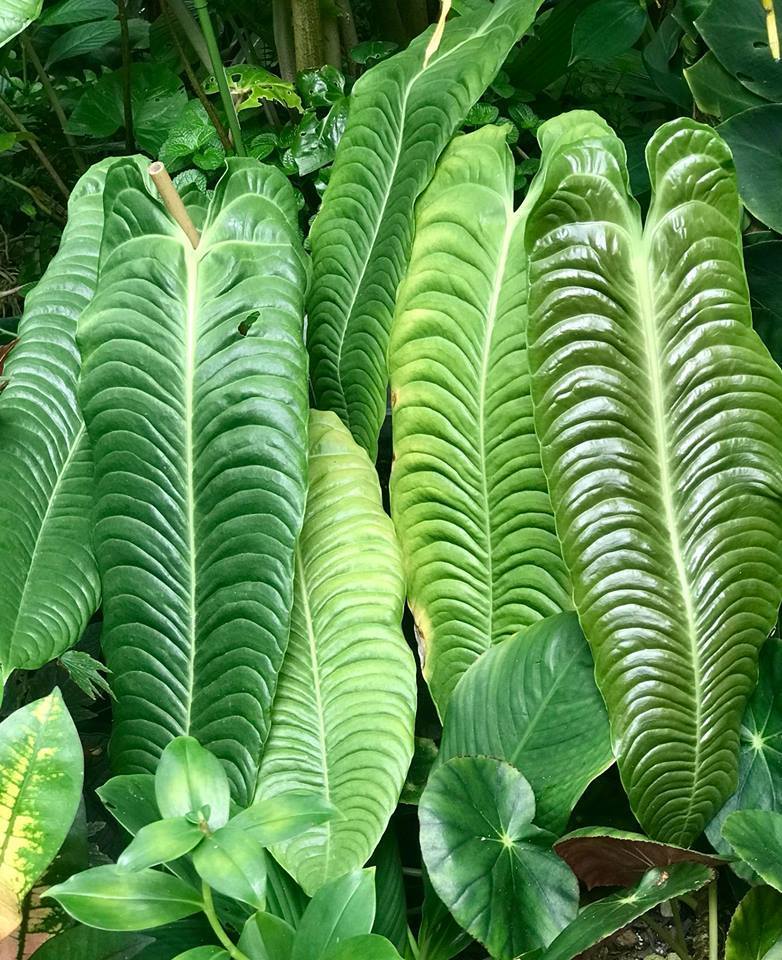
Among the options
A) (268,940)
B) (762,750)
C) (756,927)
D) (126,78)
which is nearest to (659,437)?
(762,750)

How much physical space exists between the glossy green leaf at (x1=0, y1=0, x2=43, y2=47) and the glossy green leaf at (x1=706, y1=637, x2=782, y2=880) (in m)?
0.98

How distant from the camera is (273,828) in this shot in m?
0.62

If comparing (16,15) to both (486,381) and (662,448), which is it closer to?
(486,381)

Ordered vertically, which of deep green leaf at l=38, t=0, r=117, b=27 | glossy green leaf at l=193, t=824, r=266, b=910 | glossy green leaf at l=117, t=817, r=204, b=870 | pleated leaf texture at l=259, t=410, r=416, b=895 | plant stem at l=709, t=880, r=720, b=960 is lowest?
plant stem at l=709, t=880, r=720, b=960

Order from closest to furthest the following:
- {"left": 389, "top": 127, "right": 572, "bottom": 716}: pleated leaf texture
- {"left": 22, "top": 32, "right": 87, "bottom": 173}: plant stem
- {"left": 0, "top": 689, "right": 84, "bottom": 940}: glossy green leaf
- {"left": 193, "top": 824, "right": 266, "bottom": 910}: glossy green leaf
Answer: {"left": 193, "top": 824, "right": 266, "bottom": 910}: glossy green leaf
{"left": 0, "top": 689, "right": 84, "bottom": 940}: glossy green leaf
{"left": 389, "top": 127, "right": 572, "bottom": 716}: pleated leaf texture
{"left": 22, "top": 32, "right": 87, "bottom": 173}: plant stem

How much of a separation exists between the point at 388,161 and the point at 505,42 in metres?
0.18

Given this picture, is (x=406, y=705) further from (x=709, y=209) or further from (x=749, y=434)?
→ (x=709, y=209)

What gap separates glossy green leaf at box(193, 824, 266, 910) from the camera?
575 mm

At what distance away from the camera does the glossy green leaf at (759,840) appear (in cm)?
73

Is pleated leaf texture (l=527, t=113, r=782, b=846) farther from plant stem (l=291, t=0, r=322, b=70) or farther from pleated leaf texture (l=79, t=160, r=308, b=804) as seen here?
plant stem (l=291, t=0, r=322, b=70)

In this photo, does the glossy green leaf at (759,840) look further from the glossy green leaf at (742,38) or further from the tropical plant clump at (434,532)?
the glossy green leaf at (742,38)

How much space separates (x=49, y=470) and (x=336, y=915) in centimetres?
60

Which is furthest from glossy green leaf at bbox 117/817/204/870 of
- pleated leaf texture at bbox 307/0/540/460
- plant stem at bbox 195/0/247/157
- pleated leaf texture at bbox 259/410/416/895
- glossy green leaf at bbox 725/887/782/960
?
plant stem at bbox 195/0/247/157

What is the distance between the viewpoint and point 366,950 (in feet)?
2.04
